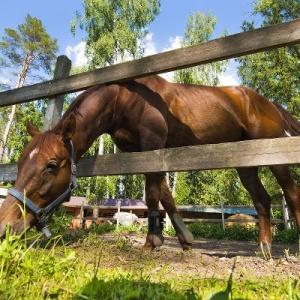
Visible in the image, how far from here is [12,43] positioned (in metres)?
26.1

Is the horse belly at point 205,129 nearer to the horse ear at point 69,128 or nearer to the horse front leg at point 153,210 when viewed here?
the horse front leg at point 153,210

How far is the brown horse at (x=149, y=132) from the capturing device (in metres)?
2.65

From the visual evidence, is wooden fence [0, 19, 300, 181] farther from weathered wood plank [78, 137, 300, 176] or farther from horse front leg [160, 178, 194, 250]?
horse front leg [160, 178, 194, 250]

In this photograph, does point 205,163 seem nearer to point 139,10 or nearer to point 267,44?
point 267,44

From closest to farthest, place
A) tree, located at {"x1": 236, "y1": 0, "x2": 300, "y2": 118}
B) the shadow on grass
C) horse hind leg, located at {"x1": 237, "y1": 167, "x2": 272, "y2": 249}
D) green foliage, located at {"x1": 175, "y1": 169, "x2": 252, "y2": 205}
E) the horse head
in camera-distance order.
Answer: the shadow on grass, the horse head, horse hind leg, located at {"x1": 237, "y1": 167, "x2": 272, "y2": 249}, tree, located at {"x1": 236, "y1": 0, "x2": 300, "y2": 118}, green foliage, located at {"x1": 175, "y1": 169, "x2": 252, "y2": 205}

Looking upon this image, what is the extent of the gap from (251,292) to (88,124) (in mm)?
2181

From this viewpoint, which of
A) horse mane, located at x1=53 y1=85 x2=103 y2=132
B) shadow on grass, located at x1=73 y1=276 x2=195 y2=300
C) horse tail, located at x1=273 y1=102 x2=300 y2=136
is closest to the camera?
shadow on grass, located at x1=73 y1=276 x2=195 y2=300

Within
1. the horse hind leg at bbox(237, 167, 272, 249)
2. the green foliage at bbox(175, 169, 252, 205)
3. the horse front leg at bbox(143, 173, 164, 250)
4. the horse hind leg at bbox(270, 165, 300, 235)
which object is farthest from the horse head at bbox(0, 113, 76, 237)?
the green foliage at bbox(175, 169, 252, 205)

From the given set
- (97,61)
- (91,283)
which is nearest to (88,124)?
(91,283)

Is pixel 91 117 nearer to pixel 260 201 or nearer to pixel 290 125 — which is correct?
pixel 260 201

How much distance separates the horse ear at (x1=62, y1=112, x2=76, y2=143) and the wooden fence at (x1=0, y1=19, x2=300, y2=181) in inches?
17.5

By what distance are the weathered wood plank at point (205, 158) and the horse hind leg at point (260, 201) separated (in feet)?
5.93

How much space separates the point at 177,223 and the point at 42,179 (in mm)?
1649

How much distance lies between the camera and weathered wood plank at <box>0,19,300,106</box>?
98.6 inches
